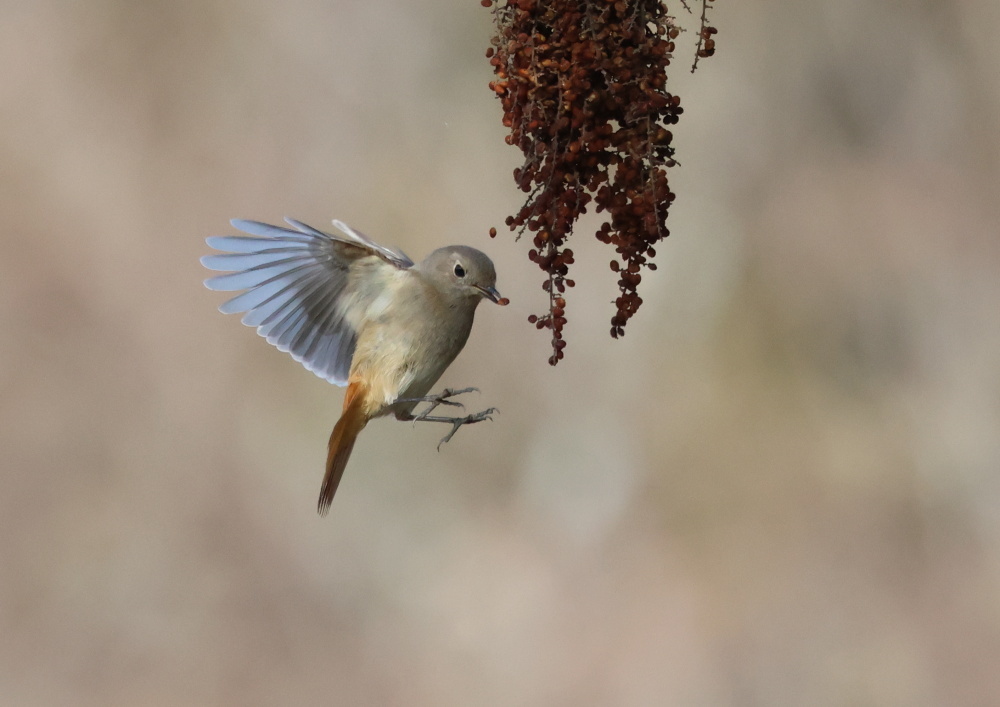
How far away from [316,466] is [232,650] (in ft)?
2.78

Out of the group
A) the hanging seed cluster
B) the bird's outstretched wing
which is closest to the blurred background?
the bird's outstretched wing

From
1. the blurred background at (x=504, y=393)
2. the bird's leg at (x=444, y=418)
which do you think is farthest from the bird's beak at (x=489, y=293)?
the blurred background at (x=504, y=393)

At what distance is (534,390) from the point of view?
453 cm

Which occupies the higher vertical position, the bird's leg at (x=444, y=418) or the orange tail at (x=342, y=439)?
the bird's leg at (x=444, y=418)

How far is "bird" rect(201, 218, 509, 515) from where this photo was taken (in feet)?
6.73

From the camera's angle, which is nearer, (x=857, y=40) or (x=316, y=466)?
(x=857, y=40)

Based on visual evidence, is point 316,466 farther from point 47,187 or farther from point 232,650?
point 47,187

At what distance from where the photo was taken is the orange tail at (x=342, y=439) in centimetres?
205

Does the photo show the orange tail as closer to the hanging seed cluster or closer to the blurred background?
the hanging seed cluster

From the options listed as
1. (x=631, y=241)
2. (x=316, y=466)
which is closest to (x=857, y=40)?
(x=316, y=466)

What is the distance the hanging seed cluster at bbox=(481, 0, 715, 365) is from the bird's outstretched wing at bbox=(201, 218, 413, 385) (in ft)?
2.04

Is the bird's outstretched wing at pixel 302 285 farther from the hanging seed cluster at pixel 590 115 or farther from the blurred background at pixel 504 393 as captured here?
the blurred background at pixel 504 393

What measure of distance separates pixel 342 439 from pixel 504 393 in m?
2.46

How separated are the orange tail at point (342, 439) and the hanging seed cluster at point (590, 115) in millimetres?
665
